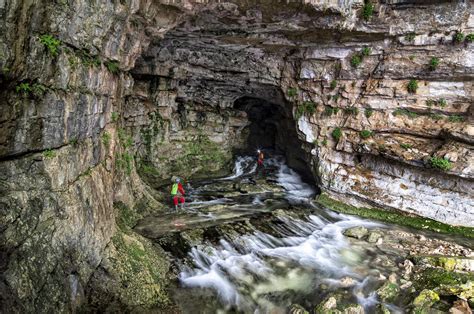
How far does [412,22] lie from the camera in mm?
12875

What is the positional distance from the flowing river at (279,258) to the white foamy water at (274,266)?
27mm

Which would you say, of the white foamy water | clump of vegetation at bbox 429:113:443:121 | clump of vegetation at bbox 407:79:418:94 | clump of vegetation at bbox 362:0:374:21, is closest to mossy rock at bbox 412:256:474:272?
the white foamy water

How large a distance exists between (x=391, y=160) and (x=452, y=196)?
2.57 metres

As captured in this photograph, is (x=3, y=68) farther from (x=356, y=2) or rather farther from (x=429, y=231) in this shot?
(x=429, y=231)

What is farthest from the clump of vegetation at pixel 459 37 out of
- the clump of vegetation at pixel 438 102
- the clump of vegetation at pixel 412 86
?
the clump of vegetation at pixel 438 102

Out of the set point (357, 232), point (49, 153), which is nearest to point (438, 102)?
point (357, 232)

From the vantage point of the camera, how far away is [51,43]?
6035 mm

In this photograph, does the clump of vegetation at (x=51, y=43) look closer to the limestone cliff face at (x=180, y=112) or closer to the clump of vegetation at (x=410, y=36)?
the limestone cliff face at (x=180, y=112)

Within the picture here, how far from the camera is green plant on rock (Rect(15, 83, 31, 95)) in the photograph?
5484mm

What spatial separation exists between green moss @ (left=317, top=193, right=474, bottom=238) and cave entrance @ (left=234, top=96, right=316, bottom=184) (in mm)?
3321

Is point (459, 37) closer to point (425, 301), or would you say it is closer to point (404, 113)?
point (404, 113)

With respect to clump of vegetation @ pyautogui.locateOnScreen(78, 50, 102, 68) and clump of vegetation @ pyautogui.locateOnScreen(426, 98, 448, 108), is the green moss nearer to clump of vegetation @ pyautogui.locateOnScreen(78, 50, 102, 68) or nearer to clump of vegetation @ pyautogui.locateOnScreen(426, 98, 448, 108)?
clump of vegetation @ pyautogui.locateOnScreen(426, 98, 448, 108)

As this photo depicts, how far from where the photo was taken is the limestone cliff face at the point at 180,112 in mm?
5836

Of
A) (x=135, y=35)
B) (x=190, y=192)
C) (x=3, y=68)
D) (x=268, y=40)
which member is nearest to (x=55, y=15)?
(x=3, y=68)
